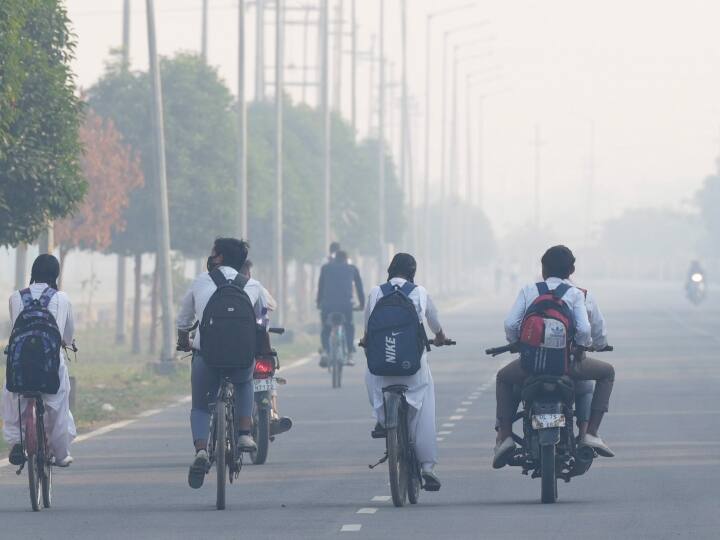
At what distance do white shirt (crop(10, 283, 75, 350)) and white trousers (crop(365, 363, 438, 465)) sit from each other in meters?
2.01

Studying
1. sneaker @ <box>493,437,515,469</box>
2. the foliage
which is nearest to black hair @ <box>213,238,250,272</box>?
sneaker @ <box>493,437,515,469</box>

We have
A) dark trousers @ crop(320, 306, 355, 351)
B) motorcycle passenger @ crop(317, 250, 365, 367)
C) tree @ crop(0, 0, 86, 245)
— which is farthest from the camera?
dark trousers @ crop(320, 306, 355, 351)

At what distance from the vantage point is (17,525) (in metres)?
13.8

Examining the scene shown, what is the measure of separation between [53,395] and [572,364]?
11.2 ft

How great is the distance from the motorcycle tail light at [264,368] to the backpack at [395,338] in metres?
3.18

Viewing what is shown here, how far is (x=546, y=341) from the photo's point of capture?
1454 centimetres

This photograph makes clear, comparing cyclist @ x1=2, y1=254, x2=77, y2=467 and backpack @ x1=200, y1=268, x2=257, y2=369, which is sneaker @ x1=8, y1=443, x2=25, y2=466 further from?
backpack @ x1=200, y1=268, x2=257, y2=369

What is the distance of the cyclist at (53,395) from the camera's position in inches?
579

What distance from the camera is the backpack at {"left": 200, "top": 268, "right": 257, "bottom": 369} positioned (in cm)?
1452

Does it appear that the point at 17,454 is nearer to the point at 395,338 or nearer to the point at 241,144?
the point at 395,338

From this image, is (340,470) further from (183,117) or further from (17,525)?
(183,117)

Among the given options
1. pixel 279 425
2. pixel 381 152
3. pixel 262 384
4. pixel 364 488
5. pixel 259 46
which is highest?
pixel 259 46

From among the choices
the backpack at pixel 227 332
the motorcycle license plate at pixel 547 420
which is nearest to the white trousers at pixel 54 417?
the backpack at pixel 227 332

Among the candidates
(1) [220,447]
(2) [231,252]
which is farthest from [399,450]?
(2) [231,252]
